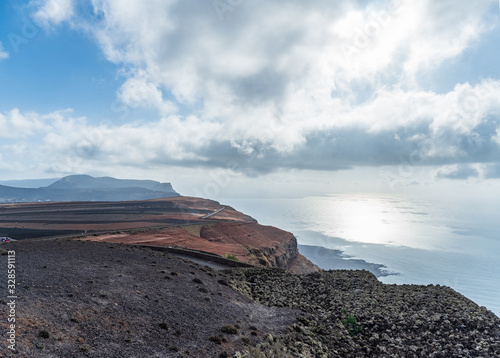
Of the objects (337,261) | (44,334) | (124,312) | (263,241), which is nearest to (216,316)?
(124,312)

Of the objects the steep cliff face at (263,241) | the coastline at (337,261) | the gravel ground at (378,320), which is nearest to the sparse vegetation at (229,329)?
the gravel ground at (378,320)

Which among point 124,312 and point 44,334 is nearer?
point 44,334

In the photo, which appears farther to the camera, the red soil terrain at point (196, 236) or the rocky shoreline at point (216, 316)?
the red soil terrain at point (196, 236)

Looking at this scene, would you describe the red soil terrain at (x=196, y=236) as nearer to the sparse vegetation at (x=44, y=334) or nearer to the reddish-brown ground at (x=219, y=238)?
the reddish-brown ground at (x=219, y=238)

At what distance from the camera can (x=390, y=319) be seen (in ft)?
50.4

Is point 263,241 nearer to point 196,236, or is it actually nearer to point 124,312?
point 196,236

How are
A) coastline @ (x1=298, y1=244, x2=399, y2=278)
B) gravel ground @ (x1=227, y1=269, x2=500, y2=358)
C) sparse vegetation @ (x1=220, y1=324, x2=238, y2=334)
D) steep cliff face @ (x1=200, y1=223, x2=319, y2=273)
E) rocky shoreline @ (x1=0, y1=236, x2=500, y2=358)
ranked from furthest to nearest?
coastline @ (x1=298, y1=244, x2=399, y2=278), steep cliff face @ (x1=200, y1=223, x2=319, y2=273), sparse vegetation @ (x1=220, y1=324, x2=238, y2=334), gravel ground @ (x1=227, y1=269, x2=500, y2=358), rocky shoreline @ (x1=0, y1=236, x2=500, y2=358)

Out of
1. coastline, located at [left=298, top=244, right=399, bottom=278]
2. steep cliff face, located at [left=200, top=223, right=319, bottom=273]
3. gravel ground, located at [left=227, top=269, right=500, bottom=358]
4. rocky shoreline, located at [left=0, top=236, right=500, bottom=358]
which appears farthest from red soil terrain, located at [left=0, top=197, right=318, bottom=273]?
coastline, located at [left=298, top=244, right=399, bottom=278]

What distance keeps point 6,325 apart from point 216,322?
26.7 feet

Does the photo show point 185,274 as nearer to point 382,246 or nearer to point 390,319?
point 390,319

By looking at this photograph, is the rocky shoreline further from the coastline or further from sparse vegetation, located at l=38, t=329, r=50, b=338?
the coastline

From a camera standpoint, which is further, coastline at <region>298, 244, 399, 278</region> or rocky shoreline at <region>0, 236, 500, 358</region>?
coastline at <region>298, 244, 399, 278</region>

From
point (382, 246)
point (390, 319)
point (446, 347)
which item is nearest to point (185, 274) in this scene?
point (390, 319)

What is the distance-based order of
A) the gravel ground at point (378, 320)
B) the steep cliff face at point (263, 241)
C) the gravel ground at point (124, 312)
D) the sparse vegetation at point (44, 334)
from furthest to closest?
1. the steep cliff face at point (263, 241)
2. the gravel ground at point (378, 320)
3. the gravel ground at point (124, 312)
4. the sparse vegetation at point (44, 334)
